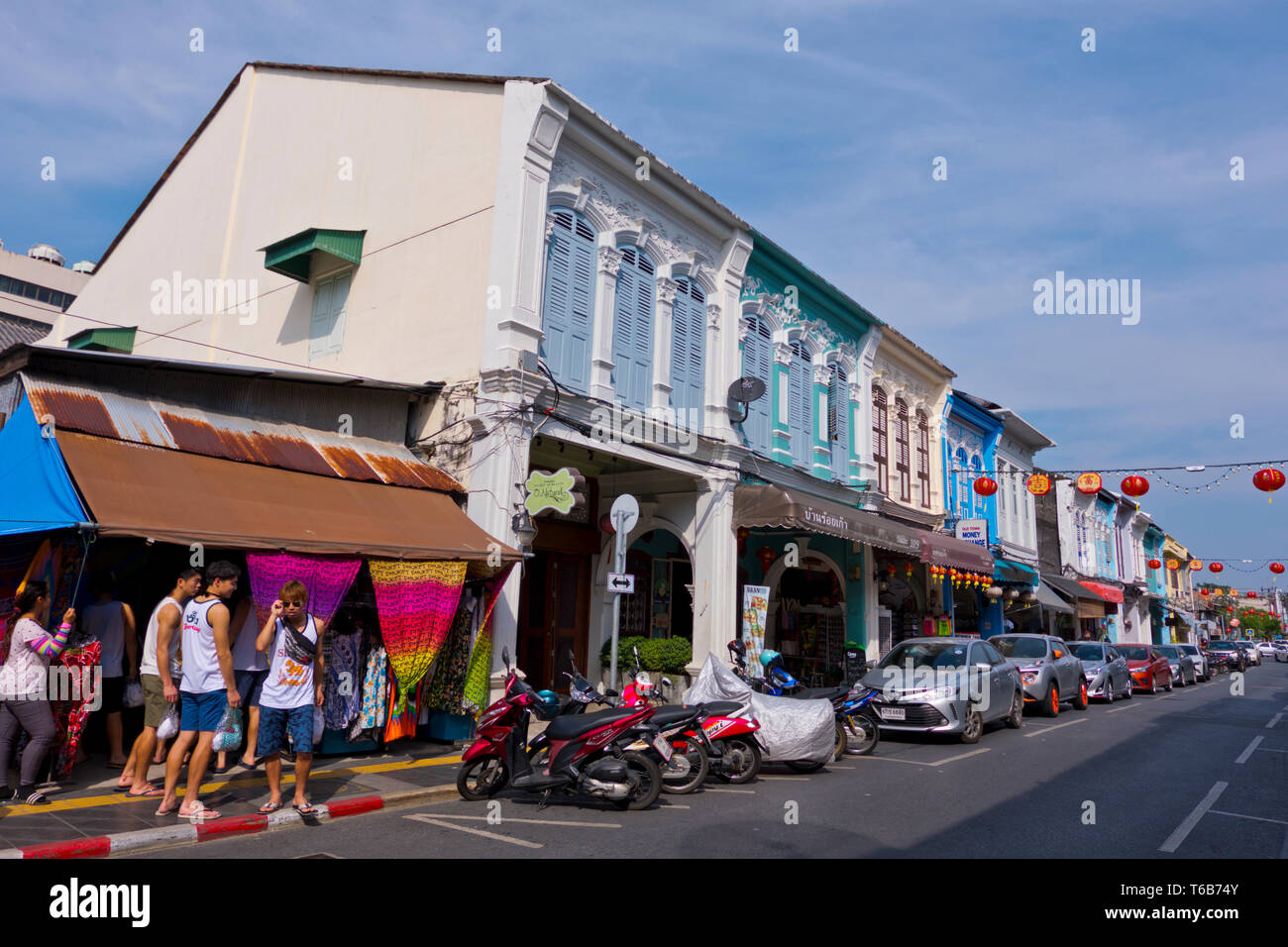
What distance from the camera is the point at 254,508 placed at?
8344 mm

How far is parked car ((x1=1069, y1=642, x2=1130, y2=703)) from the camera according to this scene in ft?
64.4

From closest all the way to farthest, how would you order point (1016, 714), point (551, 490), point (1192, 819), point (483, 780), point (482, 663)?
point (1192, 819), point (483, 780), point (482, 663), point (551, 490), point (1016, 714)

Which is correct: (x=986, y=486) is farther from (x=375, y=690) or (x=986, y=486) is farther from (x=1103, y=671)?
(x=375, y=690)

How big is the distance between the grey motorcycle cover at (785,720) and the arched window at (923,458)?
1531 centimetres

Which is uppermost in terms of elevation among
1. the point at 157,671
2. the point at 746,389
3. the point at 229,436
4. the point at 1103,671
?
the point at 746,389

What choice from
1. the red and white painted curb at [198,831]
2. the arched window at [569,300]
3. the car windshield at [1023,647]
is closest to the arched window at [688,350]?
the arched window at [569,300]

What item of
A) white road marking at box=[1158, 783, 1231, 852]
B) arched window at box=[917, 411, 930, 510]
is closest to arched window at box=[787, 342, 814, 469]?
arched window at box=[917, 411, 930, 510]

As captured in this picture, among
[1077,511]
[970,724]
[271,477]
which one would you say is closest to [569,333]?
[271,477]

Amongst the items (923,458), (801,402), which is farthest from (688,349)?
(923,458)

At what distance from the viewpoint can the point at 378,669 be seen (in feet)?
30.7

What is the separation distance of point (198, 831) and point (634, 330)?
9.83 metres

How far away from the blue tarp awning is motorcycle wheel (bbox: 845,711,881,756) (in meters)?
9.09

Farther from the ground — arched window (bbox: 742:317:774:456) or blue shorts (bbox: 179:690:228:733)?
arched window (bbox: 742:317:774:456)

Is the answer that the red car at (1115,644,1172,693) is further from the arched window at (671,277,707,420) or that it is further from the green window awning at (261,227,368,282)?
the green window awning at (261,227,368,282)
